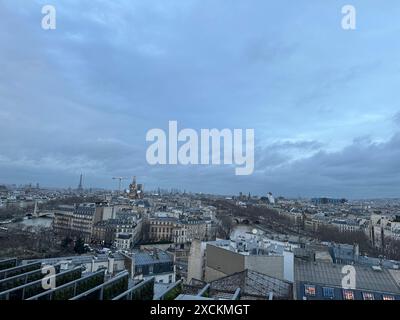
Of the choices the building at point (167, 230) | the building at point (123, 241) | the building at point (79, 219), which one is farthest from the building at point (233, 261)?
the building at point (79, 219)

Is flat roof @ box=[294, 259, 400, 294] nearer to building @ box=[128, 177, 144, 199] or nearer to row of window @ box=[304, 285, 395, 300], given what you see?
row of window @ box=[304, 285, 395, 300]

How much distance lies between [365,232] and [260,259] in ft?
112

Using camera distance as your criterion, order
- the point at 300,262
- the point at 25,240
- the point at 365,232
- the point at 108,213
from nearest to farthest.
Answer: the point at 300,262 → the point at 25,240 → the point at 108,213 → the point at 365,232

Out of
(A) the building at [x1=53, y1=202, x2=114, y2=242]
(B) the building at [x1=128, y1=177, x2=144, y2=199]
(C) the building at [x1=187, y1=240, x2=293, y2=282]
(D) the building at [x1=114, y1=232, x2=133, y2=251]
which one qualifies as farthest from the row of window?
(B) the building at [x1=128, y1=177, x2=144, y2=199]

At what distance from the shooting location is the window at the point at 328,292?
32.8 feet

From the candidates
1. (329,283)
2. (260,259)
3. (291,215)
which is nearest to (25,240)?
(260,259)

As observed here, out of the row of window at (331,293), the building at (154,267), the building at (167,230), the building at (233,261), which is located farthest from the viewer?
the building at (167,230)

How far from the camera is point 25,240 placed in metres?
27.6

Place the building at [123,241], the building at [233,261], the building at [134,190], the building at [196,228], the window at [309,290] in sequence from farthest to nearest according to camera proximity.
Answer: the building at [134,190]
the building at [196,228]
the building at [123,241]
the building at [233,261]
the window at [309,290]

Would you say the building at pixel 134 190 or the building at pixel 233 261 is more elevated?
the building at pixel 134 190

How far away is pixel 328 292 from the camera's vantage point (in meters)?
10.1

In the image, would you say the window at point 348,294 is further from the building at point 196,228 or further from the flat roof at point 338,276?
the building at point 196,228
